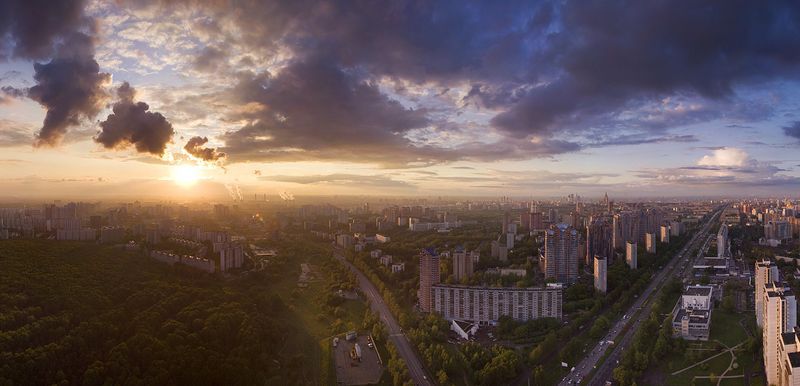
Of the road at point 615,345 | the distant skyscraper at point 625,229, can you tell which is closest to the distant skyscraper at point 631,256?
the road at point 615,345

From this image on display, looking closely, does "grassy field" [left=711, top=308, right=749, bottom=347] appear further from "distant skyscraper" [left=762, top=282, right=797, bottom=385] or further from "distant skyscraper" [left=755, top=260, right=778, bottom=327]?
"distant skyscraper" [left=762, top=282, right=797, bottom=385]

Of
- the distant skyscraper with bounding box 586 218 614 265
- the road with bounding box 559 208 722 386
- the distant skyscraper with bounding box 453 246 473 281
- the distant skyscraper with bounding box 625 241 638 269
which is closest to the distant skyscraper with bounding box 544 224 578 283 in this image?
the road with bounding box 559 208 722 386

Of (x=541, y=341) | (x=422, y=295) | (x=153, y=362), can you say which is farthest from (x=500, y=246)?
(x=153, y=362)

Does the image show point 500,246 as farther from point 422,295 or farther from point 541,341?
point 541,341

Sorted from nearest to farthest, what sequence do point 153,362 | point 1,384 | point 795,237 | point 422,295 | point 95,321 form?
point 1,384 < point 153,362 < point 95,321 < point 422,295 < point 795,237

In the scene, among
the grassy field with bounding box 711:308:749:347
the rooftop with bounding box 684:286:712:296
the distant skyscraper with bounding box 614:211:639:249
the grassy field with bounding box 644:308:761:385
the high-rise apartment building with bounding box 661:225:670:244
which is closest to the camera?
the grassy field with bounding box 644:308:761:385

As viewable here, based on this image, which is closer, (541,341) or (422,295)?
(541,341)
